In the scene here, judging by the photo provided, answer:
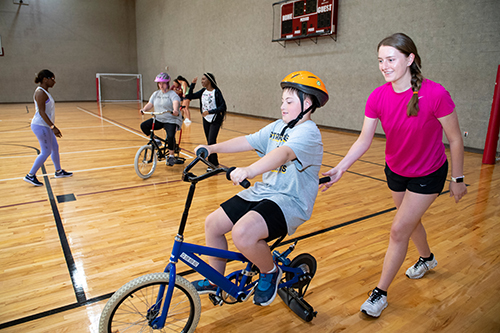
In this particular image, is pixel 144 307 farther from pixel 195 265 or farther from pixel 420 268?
pixel 420 268

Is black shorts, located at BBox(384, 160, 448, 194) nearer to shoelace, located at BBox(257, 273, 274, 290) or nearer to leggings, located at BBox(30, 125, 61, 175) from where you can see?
shoelace, located at BBox(257, 273, 274, 290)

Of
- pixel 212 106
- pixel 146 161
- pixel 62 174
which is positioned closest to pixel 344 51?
pixel 212 106

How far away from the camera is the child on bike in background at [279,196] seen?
1.61 m

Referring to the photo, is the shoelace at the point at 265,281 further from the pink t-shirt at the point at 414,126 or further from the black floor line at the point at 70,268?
the pink t-shirt at the point at 414,126

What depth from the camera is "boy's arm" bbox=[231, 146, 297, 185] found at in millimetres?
1353

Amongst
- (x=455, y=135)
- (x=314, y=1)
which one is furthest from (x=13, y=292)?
(x=314, y=1)

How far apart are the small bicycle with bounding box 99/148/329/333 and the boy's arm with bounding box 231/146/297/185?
44 millimetres

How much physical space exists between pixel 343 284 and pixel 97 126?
9.13 metres

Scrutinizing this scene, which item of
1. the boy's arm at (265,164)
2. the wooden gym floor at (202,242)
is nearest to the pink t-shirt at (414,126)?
the boy's arm at (265,164)

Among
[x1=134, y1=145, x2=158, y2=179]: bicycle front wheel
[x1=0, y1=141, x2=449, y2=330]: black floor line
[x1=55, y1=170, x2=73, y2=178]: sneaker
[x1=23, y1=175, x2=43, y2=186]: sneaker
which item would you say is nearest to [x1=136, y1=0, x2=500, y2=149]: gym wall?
[x1=0, y1=141, x2=449, y2=330]: black floor line

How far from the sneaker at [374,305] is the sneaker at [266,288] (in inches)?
23.9

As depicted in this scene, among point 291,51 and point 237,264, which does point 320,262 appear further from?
point 291,51

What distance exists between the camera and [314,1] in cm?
959

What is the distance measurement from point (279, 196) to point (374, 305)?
913mm
